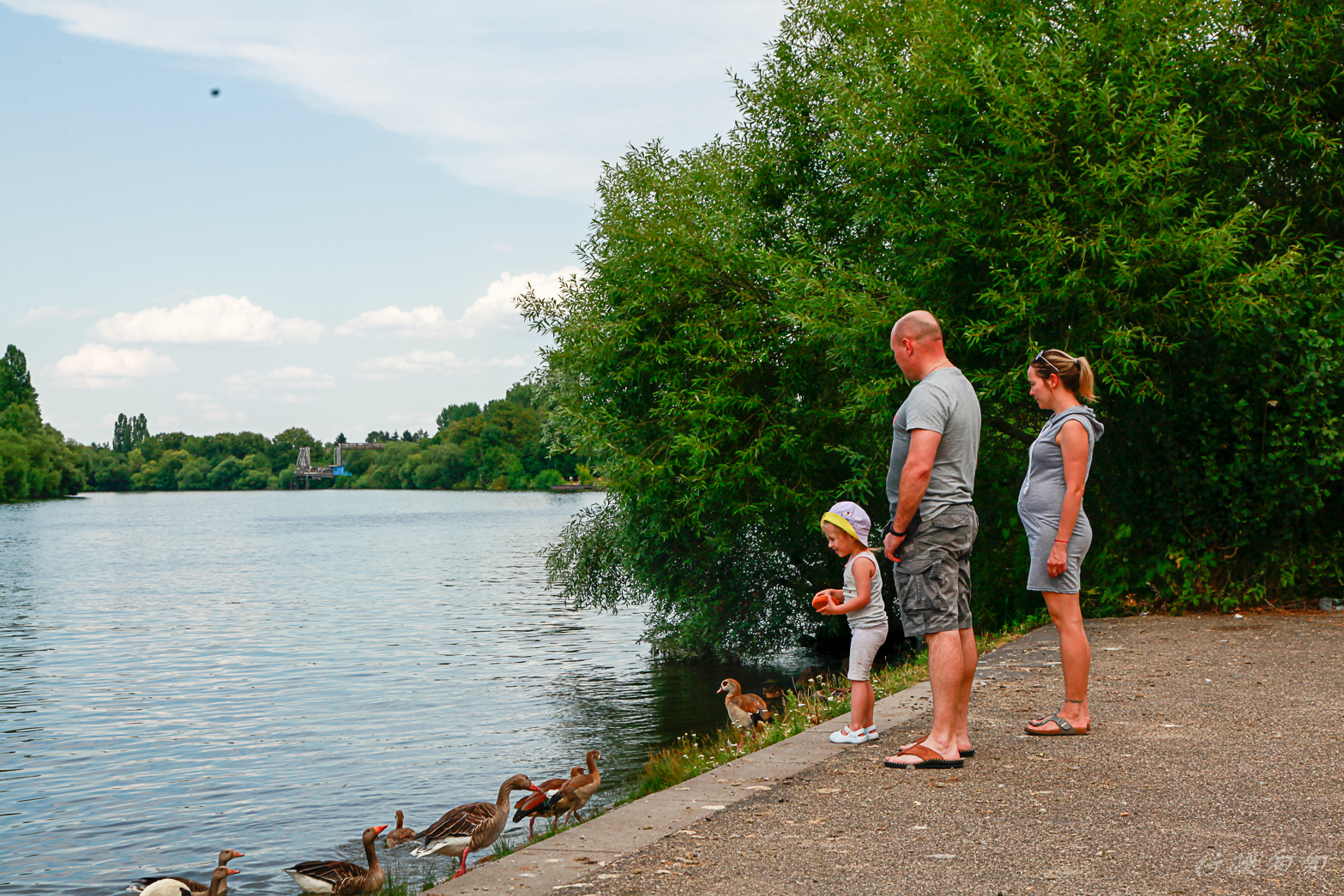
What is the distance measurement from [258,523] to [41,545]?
3363cm

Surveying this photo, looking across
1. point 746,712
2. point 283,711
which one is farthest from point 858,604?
point 283,711

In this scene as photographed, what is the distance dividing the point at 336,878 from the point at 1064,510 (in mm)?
5688

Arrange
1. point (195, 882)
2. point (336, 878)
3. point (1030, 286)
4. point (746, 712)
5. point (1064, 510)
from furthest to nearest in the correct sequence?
1. point (1030, 286)
2. point (746, 712)
3. point (195, 882)
4. point (336, 878)
5. point (1064, 510)

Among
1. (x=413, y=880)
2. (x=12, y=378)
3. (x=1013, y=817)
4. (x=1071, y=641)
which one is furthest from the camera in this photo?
(x=12, y=378)

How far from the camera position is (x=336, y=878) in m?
7.89

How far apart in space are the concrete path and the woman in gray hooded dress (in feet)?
1.27

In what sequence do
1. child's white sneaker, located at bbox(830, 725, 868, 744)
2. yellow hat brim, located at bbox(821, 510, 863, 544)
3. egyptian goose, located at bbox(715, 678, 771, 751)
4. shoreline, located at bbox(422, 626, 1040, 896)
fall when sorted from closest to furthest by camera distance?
1. shoreline, located at bbox(422, 626, 1040, 896)
2. yellow hat brim, located at bbox(821, 510, 863, 544)
3. child's white sneaker, located at bbox(830, 725, 868, 744)
4. egyptian goose, located at bbox(715, 678, 771, 751)

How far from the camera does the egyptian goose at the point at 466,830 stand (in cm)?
802

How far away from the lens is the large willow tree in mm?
11430

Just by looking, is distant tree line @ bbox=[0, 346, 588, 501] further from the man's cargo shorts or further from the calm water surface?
the man's cargo shorts

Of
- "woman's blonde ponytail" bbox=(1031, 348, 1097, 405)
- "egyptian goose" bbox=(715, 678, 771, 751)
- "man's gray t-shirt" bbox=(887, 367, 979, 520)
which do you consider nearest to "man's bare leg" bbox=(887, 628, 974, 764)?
"man's gray t-shirt" bbox=(887, 367, 979, 520)

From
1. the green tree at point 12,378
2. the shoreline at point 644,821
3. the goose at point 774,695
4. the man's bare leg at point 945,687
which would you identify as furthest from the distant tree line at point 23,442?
the man's bare leg at point 945,687

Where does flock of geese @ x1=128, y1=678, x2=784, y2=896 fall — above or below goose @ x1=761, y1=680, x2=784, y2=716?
above

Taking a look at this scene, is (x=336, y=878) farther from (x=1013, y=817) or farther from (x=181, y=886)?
(x=1013, y=817)
